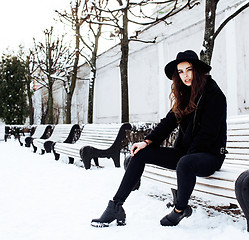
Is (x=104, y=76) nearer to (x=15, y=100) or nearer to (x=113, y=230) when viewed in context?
(x=15, y=100)

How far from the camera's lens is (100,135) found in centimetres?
668

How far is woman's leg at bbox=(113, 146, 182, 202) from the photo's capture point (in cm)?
266

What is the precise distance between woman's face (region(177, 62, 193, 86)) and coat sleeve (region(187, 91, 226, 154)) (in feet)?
0.86

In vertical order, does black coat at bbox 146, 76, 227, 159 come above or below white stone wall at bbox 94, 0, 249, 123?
below

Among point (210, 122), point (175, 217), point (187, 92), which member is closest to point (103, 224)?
point (175, 217)

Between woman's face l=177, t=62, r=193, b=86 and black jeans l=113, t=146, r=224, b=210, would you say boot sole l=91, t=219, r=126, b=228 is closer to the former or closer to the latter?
black jeans l=113, t=146, r=224, b=210

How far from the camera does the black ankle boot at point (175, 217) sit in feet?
8.13

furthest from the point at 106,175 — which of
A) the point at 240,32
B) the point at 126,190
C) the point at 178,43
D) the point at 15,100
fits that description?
the point at 15,100

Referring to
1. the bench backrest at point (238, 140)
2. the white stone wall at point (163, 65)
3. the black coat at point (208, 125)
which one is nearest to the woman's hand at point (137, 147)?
the black coat at point (208, 125)

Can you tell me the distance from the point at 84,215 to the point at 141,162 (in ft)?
2.71

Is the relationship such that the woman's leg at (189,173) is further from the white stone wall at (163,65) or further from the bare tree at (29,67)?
the bare tree at (29,67)

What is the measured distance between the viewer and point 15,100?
82.3 ft

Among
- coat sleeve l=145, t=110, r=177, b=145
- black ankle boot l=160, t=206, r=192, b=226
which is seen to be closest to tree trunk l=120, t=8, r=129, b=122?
coat sleeve l=145, t=110, r=177, b=145

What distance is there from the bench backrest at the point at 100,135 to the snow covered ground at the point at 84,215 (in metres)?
1.29
